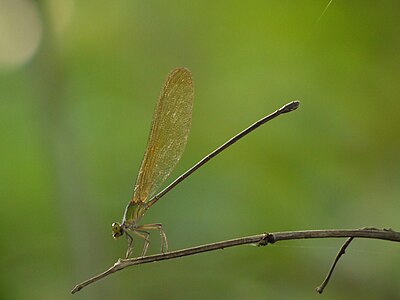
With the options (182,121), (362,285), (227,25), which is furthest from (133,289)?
(182,121)

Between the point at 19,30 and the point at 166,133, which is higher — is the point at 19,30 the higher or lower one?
the higher one

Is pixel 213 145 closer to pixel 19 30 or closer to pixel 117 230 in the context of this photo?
pixel 19 30

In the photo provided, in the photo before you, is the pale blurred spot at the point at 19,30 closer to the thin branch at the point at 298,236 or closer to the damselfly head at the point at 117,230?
the damselfly head at the point at 117,230

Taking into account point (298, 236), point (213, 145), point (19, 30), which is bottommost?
point (298, 236)

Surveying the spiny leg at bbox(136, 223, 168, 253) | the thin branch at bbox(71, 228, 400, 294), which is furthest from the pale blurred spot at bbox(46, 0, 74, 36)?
the thin branch at bbox(71, 228, 400, 294)

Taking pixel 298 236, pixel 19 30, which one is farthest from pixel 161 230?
pixel 19 30
